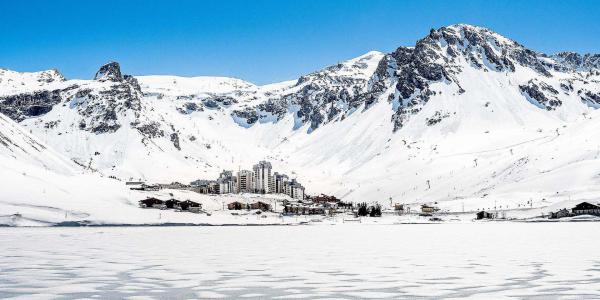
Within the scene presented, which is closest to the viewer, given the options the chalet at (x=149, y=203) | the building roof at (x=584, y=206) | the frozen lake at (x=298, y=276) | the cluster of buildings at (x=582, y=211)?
the frozen lake at (x=298, y=276)

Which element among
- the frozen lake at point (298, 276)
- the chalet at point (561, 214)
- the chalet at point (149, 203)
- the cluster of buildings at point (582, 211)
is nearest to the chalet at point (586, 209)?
the cluster of buildings at point (582, 211)

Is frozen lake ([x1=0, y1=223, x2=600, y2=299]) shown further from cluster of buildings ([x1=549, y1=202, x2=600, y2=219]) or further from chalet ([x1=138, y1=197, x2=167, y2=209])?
cluster of buildings ([x1=549, y1=202, x2=600, y2=219])

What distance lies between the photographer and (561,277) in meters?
28.2

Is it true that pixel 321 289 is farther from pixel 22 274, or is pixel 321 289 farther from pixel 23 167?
pixel 23 167

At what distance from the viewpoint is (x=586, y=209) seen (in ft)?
632

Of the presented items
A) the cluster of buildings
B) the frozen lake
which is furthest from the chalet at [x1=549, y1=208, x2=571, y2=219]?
the frozen lake

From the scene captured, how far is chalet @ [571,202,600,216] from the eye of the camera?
624 feet

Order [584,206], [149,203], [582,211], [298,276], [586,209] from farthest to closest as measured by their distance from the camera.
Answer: [584,206], [586,209], [582,211], [149,203], [298,276]

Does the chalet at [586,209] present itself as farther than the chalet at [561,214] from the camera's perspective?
No

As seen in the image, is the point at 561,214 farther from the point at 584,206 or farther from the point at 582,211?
the point at 584,206

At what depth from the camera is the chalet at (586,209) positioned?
7484 inches

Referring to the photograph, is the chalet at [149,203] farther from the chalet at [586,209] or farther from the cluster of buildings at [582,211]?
the chalet at [586,209]

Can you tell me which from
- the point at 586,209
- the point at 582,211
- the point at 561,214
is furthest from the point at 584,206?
the point at 561,214

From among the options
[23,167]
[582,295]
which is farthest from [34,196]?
[582,295]
